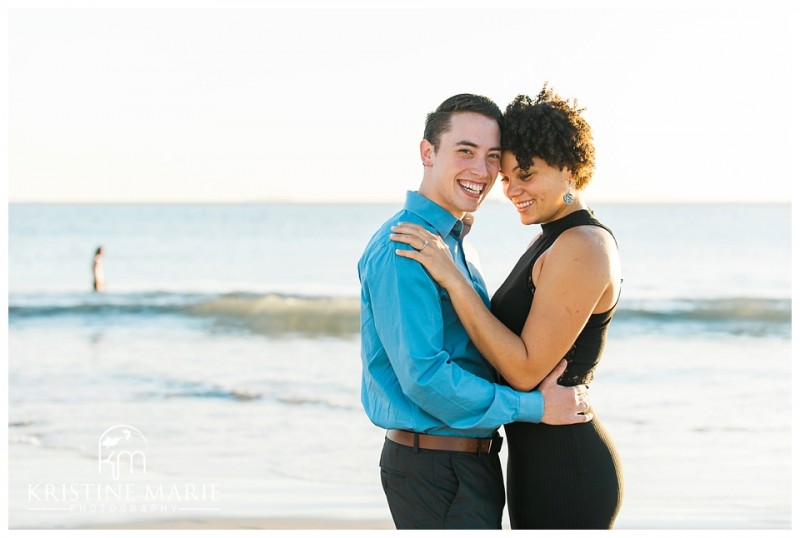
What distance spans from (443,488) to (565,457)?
0.44 m

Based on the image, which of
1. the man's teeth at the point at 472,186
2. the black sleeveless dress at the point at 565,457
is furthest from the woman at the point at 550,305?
the man's teeth at the point at 472,186

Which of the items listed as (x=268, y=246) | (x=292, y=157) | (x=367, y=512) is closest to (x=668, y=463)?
(x=367, y=512)

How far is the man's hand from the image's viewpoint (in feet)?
10.4

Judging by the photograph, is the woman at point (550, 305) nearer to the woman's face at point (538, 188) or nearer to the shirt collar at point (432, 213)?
the woman's face at point (538, 188)

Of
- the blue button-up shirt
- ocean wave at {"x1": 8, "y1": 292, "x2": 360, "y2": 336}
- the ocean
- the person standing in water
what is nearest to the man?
the blue button-up shirt

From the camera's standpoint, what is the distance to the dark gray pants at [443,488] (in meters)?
A: 3.14

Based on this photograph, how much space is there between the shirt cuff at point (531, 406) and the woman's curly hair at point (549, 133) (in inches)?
31.0

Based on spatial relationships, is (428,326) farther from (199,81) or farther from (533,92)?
(199,81)

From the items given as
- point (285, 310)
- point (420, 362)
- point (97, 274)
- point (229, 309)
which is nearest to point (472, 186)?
point (420, 362)

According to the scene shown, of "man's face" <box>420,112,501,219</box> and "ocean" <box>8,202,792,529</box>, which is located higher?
"man's face" <box>420,112,501,219</box>

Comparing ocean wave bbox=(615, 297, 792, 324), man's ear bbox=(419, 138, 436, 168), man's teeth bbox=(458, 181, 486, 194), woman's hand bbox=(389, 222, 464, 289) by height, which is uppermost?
man's ear bbox=(419, 138, 436, 168)

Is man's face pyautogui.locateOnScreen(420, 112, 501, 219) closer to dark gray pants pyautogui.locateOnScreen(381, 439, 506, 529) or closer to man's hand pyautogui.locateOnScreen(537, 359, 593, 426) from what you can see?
man's hand pyautogui.locateOnScreen(537, 359, 593, 426)

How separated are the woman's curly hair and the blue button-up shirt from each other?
19.7 inches

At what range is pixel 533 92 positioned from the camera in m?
3.32
